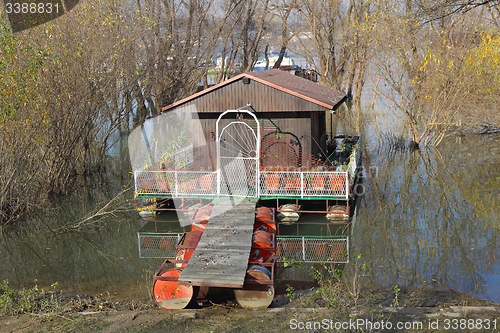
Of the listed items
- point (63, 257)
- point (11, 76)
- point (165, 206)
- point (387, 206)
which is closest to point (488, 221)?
point (387, 206)

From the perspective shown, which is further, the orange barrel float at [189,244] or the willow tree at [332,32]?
the willow tree at [332,32]

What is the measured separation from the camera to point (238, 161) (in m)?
18.7

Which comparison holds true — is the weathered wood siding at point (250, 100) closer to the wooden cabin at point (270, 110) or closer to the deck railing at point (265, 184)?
the wooden cabin at point (270, 110)

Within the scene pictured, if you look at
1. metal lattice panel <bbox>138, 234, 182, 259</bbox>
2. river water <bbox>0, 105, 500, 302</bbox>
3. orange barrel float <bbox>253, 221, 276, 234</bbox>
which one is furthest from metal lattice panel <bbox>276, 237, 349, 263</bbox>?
metal lattice panel <bbox>138, 234, 182, 259</bbox>

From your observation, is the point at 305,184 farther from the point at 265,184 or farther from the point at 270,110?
the point at 270,110

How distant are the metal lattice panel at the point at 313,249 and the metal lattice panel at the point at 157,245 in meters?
3.42

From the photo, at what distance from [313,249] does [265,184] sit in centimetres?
347

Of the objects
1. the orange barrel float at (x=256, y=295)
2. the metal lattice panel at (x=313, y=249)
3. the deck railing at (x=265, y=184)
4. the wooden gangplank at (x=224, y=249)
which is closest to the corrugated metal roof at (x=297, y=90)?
the deck railing at (x=265, y=184)

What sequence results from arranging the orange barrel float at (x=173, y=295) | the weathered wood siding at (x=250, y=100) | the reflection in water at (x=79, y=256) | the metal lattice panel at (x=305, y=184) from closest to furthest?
the orange barrel float at (x=173, y=295), the reflection in water at (x=79, y=256), the metal lattice panel at (x=305, y=184), the weathered wood siding at (x=250, y=100)

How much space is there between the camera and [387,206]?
1869 cm

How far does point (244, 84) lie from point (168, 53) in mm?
16556

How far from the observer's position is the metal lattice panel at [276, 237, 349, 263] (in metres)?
14.1

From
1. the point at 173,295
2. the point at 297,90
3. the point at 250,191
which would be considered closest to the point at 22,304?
the point at 173,295

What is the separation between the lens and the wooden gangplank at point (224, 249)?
10578mm
